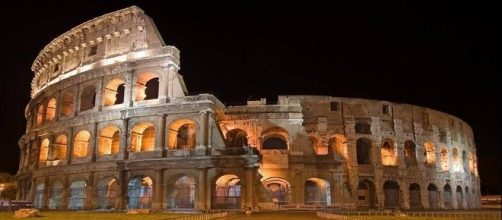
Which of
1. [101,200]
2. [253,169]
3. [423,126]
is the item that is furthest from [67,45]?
[423,126]

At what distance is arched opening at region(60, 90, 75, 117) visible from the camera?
3643 cm

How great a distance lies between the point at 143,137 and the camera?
111ft

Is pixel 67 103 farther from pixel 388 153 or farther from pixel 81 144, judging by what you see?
pixel 388 153

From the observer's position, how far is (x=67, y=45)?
38094mm

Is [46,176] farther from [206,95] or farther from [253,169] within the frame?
[253,169]

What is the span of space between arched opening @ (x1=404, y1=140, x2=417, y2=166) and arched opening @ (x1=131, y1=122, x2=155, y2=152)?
68.0 ft

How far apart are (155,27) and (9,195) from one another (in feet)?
95.5

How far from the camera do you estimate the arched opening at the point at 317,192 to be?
108 ft

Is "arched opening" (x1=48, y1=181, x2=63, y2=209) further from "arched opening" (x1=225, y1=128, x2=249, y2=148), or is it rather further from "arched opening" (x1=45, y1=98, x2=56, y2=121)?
"arched opening" (x1=225, y1=128, x2=249, y2=148)

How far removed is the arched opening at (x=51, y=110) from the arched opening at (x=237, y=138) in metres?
15.1

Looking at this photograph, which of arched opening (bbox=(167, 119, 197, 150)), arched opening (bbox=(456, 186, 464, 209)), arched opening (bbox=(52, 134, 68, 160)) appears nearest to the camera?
arched opening (bbox=(167, 119, 197, 150))

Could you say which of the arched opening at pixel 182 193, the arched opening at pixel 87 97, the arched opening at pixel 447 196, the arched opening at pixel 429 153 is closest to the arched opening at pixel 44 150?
the arched opening at pixel 87 97

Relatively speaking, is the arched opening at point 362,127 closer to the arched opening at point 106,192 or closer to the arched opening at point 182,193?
the arched opening at point 182,193

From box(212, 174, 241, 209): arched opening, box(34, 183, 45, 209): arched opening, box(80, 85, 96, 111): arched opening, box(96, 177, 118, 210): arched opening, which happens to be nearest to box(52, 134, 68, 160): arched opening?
box(34, 183, 45, 209): arched opening
